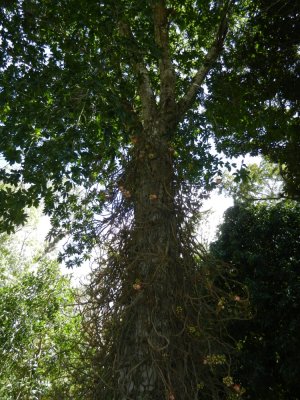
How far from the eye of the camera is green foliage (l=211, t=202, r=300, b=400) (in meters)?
4.76

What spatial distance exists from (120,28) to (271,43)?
311 cm

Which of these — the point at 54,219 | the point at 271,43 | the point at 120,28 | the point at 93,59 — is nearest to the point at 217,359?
the point at 93,59

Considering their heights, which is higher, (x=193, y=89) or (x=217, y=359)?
(x=193, y=89)

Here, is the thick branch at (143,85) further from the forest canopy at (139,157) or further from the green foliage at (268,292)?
the green foliage at (268,292)

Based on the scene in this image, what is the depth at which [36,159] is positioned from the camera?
345 cm

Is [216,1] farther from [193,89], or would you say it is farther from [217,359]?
[217,359]

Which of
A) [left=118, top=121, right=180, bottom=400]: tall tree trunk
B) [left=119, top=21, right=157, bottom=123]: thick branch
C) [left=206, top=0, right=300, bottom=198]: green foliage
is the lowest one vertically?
[left=118, top=121, right=180, bottom=400]: tall tree trunk

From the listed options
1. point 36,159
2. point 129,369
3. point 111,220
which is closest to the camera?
point 129,369

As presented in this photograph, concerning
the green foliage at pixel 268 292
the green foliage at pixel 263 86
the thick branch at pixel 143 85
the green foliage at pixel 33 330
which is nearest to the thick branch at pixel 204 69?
the thick branch at pixel 143 85

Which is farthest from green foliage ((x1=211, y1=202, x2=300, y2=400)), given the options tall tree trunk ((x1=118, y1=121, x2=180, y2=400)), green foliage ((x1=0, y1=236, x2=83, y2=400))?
green foliage ((x1=0, y1=236, x2=83, y2=400))

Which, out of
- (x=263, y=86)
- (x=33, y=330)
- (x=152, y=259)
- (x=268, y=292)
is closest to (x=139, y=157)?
(x=152, y=259)

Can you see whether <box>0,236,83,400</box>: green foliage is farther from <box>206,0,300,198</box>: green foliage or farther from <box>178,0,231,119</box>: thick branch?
<box>206,0,300,198</box>: green foliage

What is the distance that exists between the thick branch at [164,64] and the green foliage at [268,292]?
266 cm

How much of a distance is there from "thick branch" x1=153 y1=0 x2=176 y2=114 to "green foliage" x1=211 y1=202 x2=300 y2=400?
266cm
